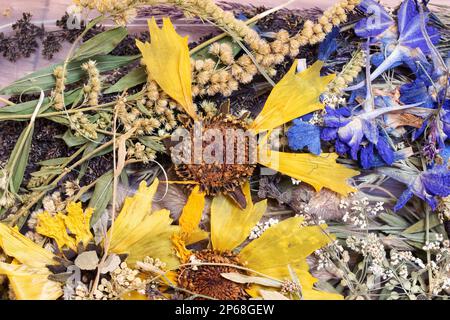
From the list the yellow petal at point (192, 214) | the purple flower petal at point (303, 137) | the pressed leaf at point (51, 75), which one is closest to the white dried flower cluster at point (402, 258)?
the purple flower petal at point (303, 137)

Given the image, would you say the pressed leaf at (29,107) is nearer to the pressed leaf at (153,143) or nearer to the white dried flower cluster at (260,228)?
the pressed leaf at (153,143)

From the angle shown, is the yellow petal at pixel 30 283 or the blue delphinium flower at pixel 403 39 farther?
the blue delphinium flower at pixel 403 39

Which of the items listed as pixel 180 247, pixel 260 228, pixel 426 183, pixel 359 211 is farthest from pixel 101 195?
Answer: pixel 426 183

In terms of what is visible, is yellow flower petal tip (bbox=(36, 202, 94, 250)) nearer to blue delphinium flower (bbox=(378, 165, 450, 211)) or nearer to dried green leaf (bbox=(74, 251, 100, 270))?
dried green leaf (bbox=(74, 251, 100, 270))

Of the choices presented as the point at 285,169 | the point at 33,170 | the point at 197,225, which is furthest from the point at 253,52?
the point at 33,170

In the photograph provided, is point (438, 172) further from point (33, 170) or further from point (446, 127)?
point (33, 170)

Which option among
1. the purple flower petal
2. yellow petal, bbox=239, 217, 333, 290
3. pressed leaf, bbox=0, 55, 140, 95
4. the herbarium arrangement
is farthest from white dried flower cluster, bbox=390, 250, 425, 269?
pressed leaf, bbox=0, 55, 140, 95

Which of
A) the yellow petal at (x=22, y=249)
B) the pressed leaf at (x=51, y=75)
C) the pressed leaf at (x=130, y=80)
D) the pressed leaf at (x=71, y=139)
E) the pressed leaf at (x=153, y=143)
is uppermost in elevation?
the pressed leaf at (x=51, y=75)
